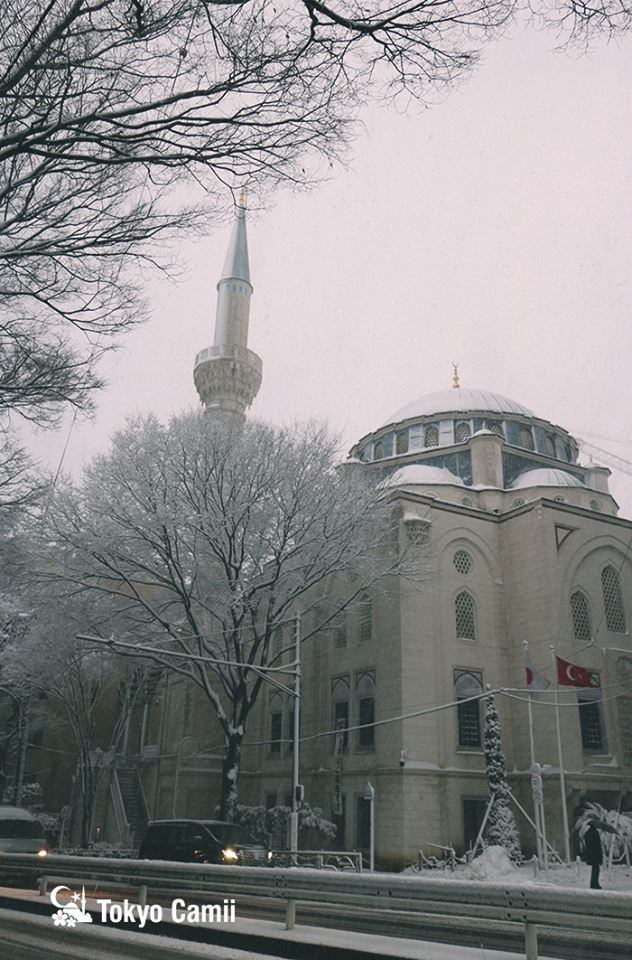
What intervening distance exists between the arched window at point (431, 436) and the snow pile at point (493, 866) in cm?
2211

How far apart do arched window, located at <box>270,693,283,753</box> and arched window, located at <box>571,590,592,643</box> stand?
13220mm

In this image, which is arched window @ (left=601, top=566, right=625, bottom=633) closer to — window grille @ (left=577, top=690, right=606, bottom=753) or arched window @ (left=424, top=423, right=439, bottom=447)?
window grille @ (left=577, top=690, right=606, bottom=753)

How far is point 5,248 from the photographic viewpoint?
31.3 ft

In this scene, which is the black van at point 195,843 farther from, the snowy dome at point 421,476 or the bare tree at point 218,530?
the snowy dome at point 421,476

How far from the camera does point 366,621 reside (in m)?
30.9

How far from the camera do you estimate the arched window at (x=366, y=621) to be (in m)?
30.4

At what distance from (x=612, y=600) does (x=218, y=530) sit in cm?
1831

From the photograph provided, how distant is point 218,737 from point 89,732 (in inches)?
260

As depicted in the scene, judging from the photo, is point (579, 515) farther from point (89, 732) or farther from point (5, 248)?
point (5, 248)

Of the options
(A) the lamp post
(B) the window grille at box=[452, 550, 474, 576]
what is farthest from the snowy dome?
(A) the lamp post

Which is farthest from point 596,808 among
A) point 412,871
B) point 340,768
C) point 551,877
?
point 340,768

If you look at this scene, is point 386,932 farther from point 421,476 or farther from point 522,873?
point 421,476

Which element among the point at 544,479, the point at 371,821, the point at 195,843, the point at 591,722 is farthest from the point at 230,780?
the point at 544,479

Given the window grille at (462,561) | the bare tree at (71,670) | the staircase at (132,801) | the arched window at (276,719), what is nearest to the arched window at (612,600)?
the window grille at (462,561)
